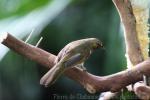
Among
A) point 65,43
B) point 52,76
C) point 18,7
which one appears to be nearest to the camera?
point 52,76

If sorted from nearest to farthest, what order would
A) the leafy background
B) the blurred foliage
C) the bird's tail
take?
the bird's tail → the blurred foliage → the leafy background

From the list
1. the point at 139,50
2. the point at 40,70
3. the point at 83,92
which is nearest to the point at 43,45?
the point at 40,70

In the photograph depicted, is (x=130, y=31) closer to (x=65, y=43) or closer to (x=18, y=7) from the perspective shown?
(x=18, y=7)

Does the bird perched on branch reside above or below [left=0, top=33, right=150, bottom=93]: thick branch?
above

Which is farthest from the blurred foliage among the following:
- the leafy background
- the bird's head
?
the bird's head

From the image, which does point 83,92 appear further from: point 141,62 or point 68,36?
point 141,62

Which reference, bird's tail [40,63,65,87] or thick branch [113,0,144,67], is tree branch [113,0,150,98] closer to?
thick branch [113,0,144,67]

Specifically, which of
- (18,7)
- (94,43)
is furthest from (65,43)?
(94,43)

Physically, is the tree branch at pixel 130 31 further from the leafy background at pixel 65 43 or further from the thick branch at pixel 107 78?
the leafy background at pixel 65 43

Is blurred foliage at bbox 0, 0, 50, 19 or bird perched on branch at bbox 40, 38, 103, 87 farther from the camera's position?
blurred foliage at bbox 0, 0, 50, 19
